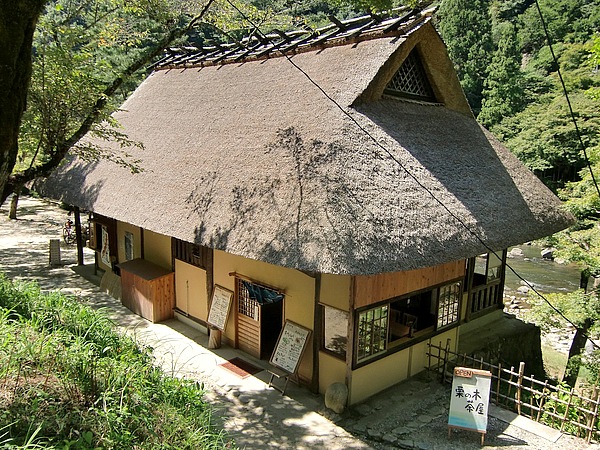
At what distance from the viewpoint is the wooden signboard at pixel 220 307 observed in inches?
354

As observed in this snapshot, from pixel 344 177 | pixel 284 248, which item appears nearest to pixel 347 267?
pixel 284 248

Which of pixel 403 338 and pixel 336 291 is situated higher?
pixel 336 291

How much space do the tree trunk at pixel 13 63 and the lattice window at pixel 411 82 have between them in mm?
6284

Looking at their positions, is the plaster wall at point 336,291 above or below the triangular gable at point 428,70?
below

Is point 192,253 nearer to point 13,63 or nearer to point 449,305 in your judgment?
point 449,305

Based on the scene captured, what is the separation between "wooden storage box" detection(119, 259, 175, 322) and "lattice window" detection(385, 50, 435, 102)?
6.44 m

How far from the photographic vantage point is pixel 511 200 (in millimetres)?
8695

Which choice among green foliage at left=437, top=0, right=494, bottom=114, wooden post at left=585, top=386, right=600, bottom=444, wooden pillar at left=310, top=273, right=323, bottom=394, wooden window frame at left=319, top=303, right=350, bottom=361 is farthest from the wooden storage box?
green foliage at left=437, top=0, right=494, bottom=114

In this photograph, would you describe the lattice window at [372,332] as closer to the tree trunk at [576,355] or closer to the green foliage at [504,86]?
the tree trunk at [576,355]

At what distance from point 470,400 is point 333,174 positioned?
12.5ft

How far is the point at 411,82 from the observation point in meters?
9.65

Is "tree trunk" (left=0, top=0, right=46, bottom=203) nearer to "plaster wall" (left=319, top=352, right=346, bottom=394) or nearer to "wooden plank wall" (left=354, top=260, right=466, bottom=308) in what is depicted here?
"wooden plank wall" (left=354, top=260, right=466, bottom=308)

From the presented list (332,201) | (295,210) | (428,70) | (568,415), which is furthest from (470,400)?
(428,70)

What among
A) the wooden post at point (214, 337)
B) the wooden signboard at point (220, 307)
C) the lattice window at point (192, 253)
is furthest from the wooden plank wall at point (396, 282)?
the lattice window at point (192, 253)
